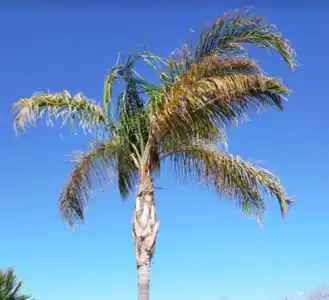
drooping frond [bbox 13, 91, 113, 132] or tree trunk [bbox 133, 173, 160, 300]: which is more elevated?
drooping frond [bbox 13, 91, 113, 132]

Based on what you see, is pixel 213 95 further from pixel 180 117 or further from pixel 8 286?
pixel 8 286

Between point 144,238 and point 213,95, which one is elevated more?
point 213,95

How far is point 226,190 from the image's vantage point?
11.0 meters

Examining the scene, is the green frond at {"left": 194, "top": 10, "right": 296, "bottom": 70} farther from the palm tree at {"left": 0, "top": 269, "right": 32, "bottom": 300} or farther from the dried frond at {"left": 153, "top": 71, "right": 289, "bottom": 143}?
the palm tree at {"left": 0, "top": 269, "right": 32, "bottom": 300}

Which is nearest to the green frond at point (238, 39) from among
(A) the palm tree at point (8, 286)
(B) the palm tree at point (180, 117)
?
(B) the palm tree at point (180, 117)

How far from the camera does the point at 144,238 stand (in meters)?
10.1

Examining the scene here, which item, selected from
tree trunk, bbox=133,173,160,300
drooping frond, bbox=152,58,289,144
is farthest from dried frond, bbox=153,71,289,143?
tree trunk, bbox=133,173,160,300

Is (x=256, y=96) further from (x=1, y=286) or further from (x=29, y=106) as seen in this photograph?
(x=1, y=286)

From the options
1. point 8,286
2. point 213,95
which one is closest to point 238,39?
point 213,95

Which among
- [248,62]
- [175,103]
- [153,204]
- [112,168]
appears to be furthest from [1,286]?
[248,62]

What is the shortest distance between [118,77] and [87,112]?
1.01 m

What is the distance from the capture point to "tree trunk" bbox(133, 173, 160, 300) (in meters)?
10.1

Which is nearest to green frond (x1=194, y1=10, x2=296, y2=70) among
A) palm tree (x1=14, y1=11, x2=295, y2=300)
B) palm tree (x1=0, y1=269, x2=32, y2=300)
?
palm tree (x1=14, y1=11, x2=295, y2=300)

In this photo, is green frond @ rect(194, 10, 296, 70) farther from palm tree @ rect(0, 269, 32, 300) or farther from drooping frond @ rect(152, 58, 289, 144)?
palm tree @ rect(0, 269, 32, 300)
